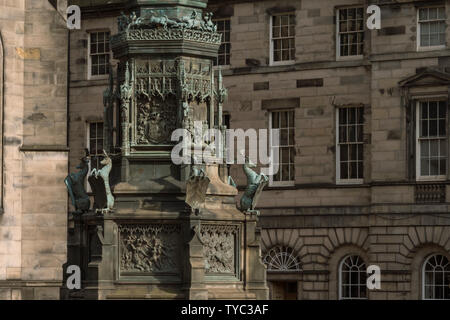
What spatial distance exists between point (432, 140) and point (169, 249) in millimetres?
28309

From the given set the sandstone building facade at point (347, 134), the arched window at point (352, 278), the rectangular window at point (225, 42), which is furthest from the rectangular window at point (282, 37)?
the arched window at point (352, 278)

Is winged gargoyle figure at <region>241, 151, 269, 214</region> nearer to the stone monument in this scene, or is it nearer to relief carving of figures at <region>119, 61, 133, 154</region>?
the stone monument

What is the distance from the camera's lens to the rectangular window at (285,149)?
5459cm

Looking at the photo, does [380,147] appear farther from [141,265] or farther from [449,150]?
[141,265]

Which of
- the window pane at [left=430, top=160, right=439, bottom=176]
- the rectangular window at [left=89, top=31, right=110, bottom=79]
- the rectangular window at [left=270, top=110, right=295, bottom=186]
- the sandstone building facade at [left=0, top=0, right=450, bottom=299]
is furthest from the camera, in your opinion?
the rectangular window at [left=89, top=31, right=110, bottom=79]

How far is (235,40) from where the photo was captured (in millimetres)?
56281

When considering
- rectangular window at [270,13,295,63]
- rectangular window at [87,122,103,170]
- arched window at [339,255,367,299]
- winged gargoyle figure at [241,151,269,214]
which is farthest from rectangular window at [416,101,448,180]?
winged gargoyle figure at [241,151,269,214]

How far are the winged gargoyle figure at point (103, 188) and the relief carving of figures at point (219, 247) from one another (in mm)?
1410

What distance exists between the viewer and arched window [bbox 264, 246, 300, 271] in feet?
179

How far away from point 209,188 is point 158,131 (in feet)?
3.77

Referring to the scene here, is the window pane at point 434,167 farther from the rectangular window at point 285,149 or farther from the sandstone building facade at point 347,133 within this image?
the rectangular window at point 285,149

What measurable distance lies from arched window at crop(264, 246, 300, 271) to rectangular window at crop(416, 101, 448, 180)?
5395 mm

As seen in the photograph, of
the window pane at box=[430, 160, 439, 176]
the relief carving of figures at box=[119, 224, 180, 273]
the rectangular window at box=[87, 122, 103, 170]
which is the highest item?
the rectangular window at box=[87, 122, 103, 170]

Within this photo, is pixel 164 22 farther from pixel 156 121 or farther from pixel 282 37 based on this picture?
pixel 282 37
